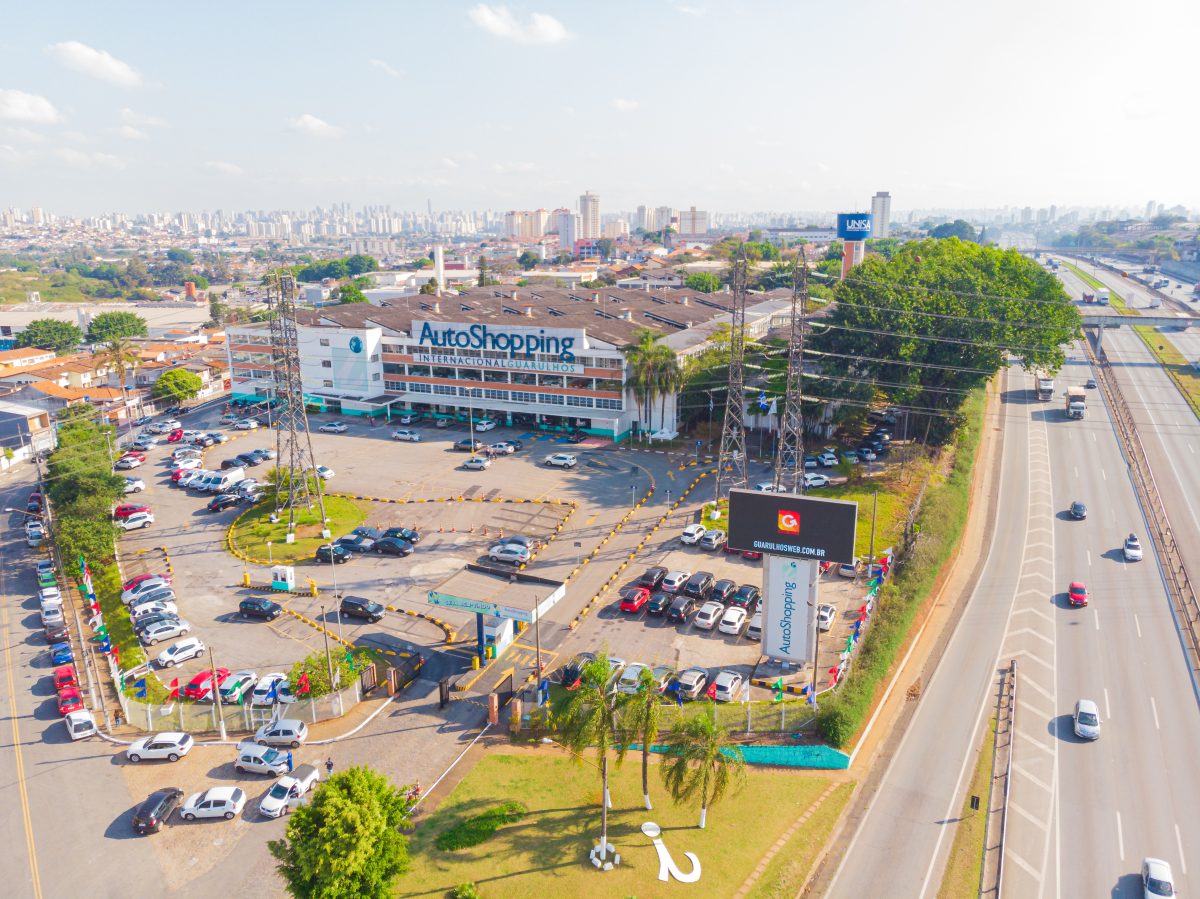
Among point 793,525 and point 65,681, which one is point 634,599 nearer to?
point 793,525

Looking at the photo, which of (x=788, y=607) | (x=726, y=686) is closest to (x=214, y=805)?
(x=726, y=686)

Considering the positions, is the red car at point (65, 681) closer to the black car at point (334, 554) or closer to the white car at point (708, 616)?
the black car at point (334, 554)

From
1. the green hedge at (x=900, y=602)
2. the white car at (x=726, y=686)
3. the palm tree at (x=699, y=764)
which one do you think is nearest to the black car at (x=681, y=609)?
the white car at (x=726, y=686)

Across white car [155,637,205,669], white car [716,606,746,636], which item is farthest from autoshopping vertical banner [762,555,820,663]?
white car [155,637,205,669]

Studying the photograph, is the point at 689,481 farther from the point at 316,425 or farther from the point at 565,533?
the point at 316,425

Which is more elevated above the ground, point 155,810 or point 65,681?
point 65,681

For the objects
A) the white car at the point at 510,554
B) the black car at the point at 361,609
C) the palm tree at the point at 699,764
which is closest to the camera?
the palm tree at the point at 699,764

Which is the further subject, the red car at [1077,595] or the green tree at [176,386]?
the green tree at [176,386]
